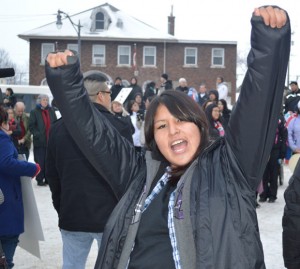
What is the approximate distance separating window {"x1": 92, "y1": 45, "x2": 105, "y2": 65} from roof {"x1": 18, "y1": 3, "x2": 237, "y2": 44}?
776mm

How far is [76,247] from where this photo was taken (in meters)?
4.31

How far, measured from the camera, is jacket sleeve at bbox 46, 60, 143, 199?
2289 mm

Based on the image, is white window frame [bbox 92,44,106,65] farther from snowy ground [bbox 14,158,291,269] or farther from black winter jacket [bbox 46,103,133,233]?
black winter jacket [bbox 46,103,133,233]

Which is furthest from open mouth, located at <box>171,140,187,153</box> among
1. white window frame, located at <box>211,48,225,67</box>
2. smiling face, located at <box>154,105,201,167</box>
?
white window frame, located at <box>211,48,225,67</box>

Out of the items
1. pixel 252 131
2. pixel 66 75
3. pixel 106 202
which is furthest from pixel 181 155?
pixel 106 202

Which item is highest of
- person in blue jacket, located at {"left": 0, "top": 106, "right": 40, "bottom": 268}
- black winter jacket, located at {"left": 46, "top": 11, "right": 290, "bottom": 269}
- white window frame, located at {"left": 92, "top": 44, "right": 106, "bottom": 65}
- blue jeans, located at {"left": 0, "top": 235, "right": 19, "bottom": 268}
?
white window frame, located at {"left": 92, "top": 44, "right": 106, "bottom": 65}

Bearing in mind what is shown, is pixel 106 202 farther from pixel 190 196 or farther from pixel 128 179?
pixel 190 196

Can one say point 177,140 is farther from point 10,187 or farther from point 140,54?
point 140,54

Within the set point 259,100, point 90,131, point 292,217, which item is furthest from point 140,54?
point 259,100

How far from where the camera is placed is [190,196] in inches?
84.8

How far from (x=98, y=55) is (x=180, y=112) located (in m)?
38.7

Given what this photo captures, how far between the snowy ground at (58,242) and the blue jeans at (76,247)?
166cm

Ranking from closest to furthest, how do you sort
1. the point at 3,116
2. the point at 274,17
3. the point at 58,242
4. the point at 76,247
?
the point at 274,17 → the point at 76,247 → the point at 3,116 → the point at 58,242

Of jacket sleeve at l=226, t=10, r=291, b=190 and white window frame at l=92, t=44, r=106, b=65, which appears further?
white window frame at l=92, t=44, r=106, b=65
